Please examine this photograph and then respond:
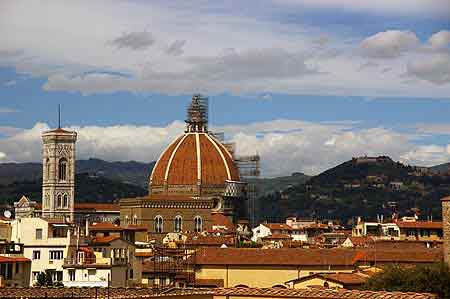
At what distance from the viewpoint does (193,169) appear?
126 meters

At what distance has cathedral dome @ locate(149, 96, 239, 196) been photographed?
414ft

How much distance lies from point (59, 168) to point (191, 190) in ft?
55.8

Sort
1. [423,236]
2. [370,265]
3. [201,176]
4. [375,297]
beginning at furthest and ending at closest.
Answer: [201,176]
[423,236]
[370,265]
[375,297]

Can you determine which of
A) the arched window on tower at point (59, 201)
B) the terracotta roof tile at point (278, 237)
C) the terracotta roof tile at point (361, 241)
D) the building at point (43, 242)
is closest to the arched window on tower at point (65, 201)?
the arched window on tower at point (59, 201)

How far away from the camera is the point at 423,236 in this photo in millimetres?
90625

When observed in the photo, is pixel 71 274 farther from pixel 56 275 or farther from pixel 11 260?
pixel 11 260

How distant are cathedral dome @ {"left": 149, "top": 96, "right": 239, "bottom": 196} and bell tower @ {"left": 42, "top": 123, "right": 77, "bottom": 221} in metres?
9.89

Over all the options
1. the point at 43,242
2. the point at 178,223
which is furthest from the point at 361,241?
the point at 178,223

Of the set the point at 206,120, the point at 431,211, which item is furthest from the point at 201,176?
the point at 431,211

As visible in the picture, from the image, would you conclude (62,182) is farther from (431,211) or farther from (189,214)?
(431,211)

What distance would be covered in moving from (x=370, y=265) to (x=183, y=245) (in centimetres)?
2622

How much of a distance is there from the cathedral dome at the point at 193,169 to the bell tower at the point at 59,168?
9889 millimetres

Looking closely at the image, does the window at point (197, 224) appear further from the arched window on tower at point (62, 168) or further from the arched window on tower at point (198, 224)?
the arched window on tower at point (62, 168)

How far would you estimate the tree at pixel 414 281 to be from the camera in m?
40.2
